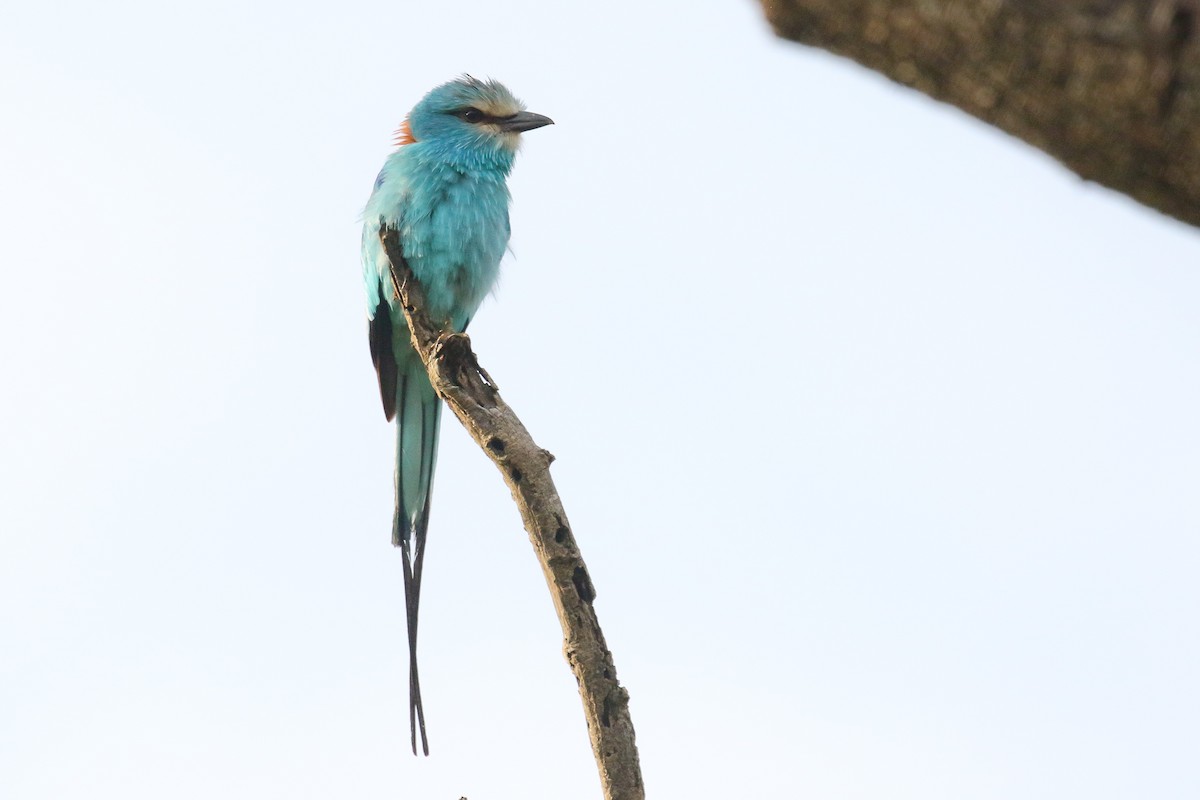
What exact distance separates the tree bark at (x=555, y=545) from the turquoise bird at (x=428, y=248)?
52.8 inches

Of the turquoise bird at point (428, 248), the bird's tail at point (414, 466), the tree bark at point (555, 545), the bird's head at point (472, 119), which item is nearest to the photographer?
the tree bark at point (555, 545)

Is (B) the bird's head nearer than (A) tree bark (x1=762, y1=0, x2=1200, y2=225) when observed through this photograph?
No

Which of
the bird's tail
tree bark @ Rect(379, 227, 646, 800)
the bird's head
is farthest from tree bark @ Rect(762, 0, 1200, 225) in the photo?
the bird's head

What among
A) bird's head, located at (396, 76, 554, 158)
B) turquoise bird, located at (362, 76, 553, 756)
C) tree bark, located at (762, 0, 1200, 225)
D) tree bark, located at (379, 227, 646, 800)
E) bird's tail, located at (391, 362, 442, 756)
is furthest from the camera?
bird's head, located at (396, 76, 554, 158)

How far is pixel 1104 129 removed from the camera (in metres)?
1.54

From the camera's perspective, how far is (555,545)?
3312 millimetres

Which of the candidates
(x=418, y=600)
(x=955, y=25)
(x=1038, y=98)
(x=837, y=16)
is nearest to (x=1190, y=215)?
(x=1038, y=98)

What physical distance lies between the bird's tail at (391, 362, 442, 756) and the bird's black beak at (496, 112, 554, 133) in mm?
1279

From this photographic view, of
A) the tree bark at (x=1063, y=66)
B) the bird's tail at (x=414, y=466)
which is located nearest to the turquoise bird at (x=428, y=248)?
the bird's tail at (x=414, y=466)

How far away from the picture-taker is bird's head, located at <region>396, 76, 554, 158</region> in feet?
19.2

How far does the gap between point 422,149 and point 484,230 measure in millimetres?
594

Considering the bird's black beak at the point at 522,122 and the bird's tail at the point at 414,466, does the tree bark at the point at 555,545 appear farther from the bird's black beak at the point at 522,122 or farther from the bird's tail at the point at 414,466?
the bird's black beak at the point at 522,122

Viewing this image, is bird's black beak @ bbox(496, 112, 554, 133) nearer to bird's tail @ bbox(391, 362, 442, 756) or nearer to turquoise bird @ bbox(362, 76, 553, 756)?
turquoise bird @ bbox(362, 76, 553, 756)

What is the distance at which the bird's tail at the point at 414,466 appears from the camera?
480 centimetres
